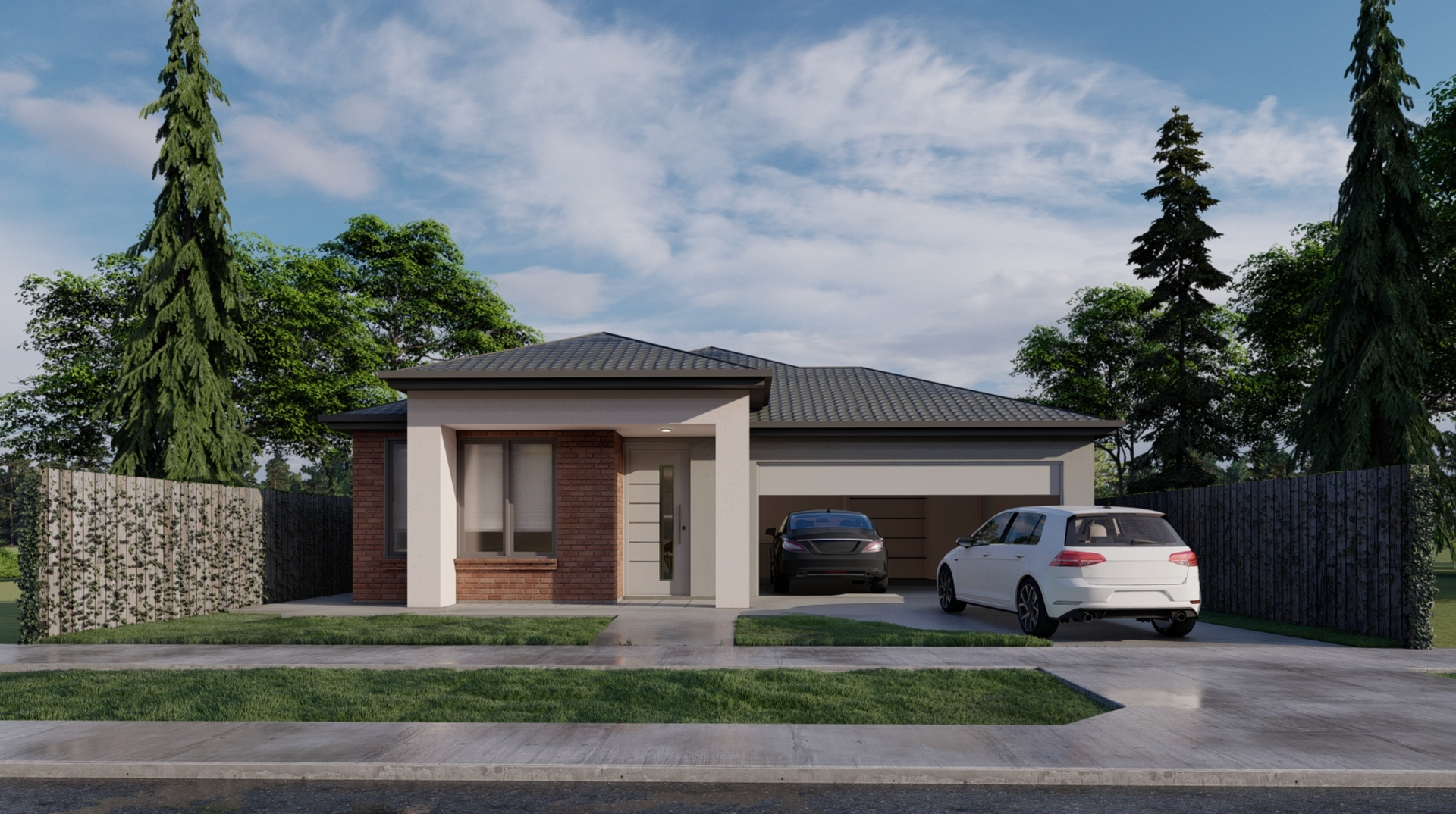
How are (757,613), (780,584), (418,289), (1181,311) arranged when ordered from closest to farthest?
1. (757,613)
2. (780,584)
3. (1181,311)
4. (418,289)

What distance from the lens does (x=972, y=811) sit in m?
4.94

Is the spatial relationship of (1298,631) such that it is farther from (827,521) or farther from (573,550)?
(573,550)

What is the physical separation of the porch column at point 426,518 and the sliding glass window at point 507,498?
1.06m

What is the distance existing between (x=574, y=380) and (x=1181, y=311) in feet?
77.1

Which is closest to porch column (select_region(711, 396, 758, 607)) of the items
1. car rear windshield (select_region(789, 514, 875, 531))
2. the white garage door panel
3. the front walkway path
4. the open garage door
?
the front walkway path

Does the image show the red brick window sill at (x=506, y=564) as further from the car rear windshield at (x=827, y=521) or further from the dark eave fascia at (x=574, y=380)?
the car rear windshield at (x=827, y=521)

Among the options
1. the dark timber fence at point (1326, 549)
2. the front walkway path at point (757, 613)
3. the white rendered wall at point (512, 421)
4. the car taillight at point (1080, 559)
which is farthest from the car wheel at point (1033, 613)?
the white rendered wall at point (512, 421)

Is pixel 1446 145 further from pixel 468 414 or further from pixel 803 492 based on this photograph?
pixel 468 414

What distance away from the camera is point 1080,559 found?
1112 centimetres

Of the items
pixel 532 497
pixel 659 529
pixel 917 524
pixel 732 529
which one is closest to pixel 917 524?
pixel 917 524

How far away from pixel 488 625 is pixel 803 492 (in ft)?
22.8

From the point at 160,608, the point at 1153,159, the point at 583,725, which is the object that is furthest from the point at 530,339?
the point at 583,725

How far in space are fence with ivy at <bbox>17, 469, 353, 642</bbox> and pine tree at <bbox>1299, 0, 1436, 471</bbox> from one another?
19.7m

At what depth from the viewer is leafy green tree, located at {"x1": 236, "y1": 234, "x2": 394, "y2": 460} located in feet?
113
